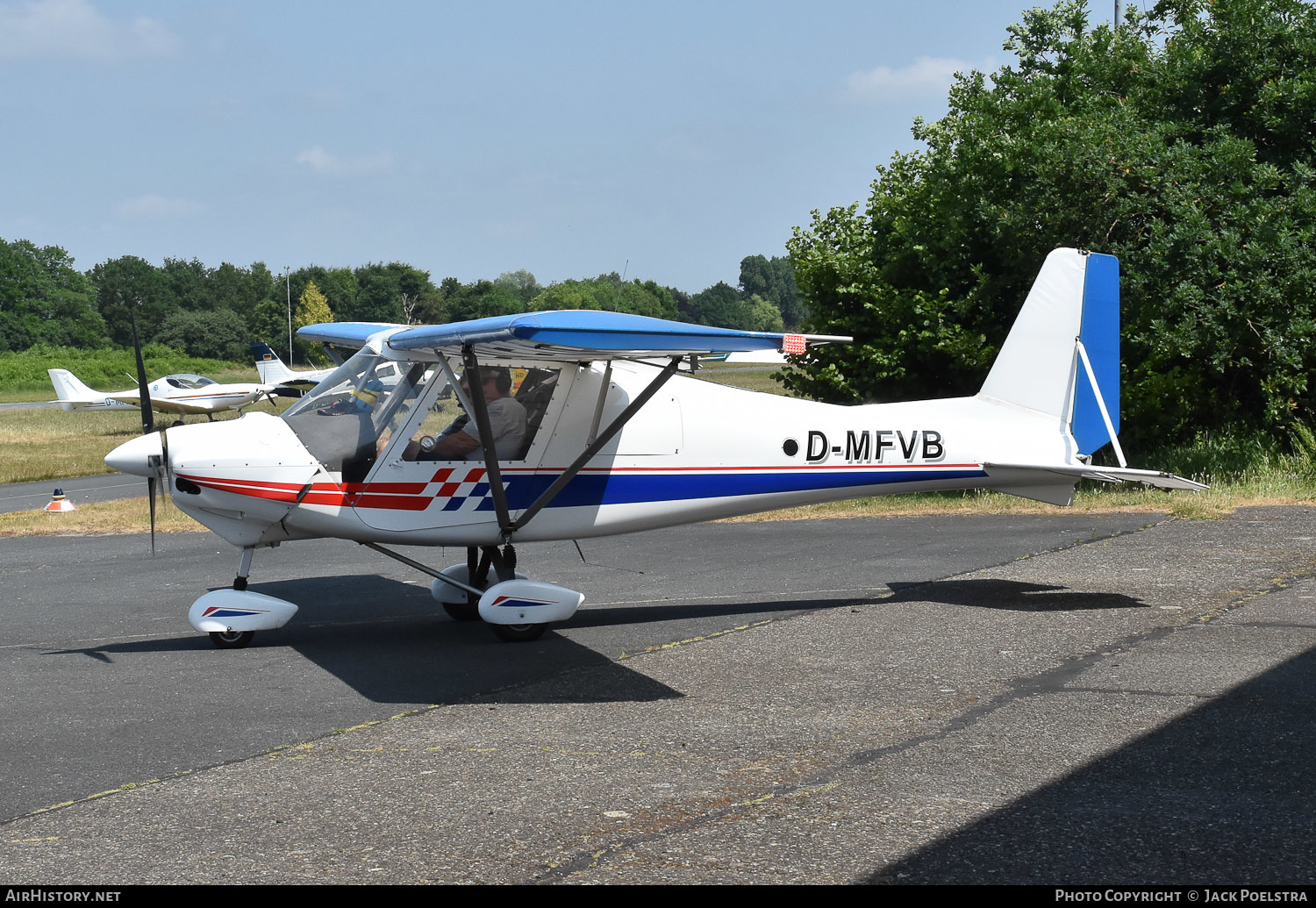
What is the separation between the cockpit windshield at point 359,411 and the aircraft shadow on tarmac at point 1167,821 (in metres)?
5.12

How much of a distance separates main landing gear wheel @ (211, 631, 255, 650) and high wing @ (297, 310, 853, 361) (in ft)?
8.91

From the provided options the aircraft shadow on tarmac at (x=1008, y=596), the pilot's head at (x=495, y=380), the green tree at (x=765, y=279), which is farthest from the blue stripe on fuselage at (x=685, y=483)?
the green tree at (x=765, y=279)

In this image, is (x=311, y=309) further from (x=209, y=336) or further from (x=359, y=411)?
(x=359, y=411)

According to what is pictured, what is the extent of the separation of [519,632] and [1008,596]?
419 cm

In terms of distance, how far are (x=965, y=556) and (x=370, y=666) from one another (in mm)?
6459

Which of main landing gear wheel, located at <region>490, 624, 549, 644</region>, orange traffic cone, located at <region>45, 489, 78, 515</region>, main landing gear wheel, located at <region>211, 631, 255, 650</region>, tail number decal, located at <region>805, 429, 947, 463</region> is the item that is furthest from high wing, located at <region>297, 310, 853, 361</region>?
orange traffic cone, located at <region>45, 489, 78, 515</region>

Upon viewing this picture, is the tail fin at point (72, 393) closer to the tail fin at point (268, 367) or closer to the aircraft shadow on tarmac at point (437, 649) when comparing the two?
the tail fin at point (268, 367)

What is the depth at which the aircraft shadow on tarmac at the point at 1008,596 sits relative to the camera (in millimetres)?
8977

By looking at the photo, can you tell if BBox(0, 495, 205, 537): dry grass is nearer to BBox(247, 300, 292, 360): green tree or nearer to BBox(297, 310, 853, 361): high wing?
BBox(297, 310, 853, 361): high wing

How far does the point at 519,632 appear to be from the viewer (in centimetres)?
851

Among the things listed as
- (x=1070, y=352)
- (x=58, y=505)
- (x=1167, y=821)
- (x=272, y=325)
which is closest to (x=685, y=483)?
(x=1070, y=352)

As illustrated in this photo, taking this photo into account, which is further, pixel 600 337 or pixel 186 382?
pixel 186 382

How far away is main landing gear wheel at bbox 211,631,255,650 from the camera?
27.5 ft

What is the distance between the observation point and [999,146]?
1845cm
